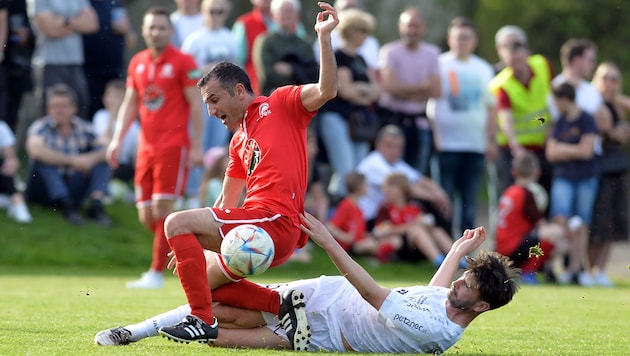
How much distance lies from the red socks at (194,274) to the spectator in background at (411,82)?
30.2ft

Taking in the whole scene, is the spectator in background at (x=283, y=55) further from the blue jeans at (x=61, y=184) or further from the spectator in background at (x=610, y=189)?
the spectator in background at (x=610, y=189)

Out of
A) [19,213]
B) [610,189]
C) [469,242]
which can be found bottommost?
[610,189]

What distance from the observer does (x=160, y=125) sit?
12.3 metres

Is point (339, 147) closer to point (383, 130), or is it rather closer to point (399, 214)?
point (383, 130)

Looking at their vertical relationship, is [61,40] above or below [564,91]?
above

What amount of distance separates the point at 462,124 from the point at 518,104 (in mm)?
831

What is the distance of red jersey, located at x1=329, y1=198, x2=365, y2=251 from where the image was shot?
1541 cm

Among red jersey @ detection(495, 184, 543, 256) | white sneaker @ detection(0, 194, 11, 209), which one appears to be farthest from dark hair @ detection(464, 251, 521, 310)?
white sneaker @ detection(0, 194, 11, 209)

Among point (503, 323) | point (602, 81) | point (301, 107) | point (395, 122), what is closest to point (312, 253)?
point (395, 122)

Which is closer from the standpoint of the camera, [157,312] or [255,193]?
[255,193]

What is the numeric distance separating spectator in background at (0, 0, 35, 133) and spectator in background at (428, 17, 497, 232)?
5.58 meters

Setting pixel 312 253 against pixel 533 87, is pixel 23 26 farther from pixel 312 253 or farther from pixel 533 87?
pixel 533 87

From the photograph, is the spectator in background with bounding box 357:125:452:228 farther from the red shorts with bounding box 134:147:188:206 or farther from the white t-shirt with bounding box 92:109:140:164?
the red shorts with bounding box 134:147:188:206

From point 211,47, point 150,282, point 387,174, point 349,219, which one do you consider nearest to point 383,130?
point 387,174
